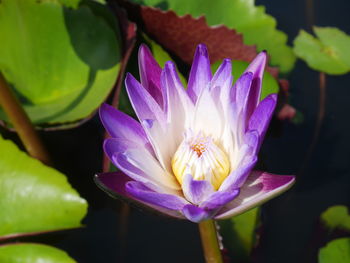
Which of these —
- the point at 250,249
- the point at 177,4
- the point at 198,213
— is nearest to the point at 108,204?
the point at 250,249

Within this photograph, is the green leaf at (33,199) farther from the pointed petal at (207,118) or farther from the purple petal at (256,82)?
the purple petal at (256,82)

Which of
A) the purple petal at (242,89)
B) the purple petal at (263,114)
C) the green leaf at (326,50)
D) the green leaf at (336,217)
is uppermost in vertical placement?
the purple petal at (242,89)

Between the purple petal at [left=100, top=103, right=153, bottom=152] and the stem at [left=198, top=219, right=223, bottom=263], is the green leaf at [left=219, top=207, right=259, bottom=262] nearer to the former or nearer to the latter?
the stem at [left=198, top=219, right=223, bottom=263]

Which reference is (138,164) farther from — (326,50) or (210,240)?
(326,50)

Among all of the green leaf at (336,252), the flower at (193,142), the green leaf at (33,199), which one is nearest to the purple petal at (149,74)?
the flower at (193,142)

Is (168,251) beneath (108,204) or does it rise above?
beneath

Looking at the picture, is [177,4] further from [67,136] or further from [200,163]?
[200,163]
